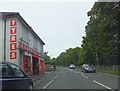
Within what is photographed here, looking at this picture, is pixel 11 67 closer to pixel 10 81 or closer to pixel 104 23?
pixel 10 81

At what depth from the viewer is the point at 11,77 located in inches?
482

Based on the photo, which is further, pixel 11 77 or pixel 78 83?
pixel 78 83

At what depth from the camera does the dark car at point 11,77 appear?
38.7ft

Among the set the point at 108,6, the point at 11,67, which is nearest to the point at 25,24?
the point at 108,6

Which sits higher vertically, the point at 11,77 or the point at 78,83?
the point at 11,77

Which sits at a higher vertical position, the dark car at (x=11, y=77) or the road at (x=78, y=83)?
the dark car at (x=11, y=77)

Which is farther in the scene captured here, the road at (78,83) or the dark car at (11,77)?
the road at (78,83)

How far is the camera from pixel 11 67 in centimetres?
1247

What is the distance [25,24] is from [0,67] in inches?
1030

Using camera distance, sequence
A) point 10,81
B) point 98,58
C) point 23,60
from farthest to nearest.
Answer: point 98,58, point 23,60, point 10,81

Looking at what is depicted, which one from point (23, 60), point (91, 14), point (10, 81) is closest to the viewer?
point (10, 81)

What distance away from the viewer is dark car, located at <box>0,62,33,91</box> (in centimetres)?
1181

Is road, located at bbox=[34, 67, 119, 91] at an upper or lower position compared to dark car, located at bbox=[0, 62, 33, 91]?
lower

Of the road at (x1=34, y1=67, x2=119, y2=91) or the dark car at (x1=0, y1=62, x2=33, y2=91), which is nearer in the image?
the dark car at (x1=0, y1=62, x2=33, y2=91)
